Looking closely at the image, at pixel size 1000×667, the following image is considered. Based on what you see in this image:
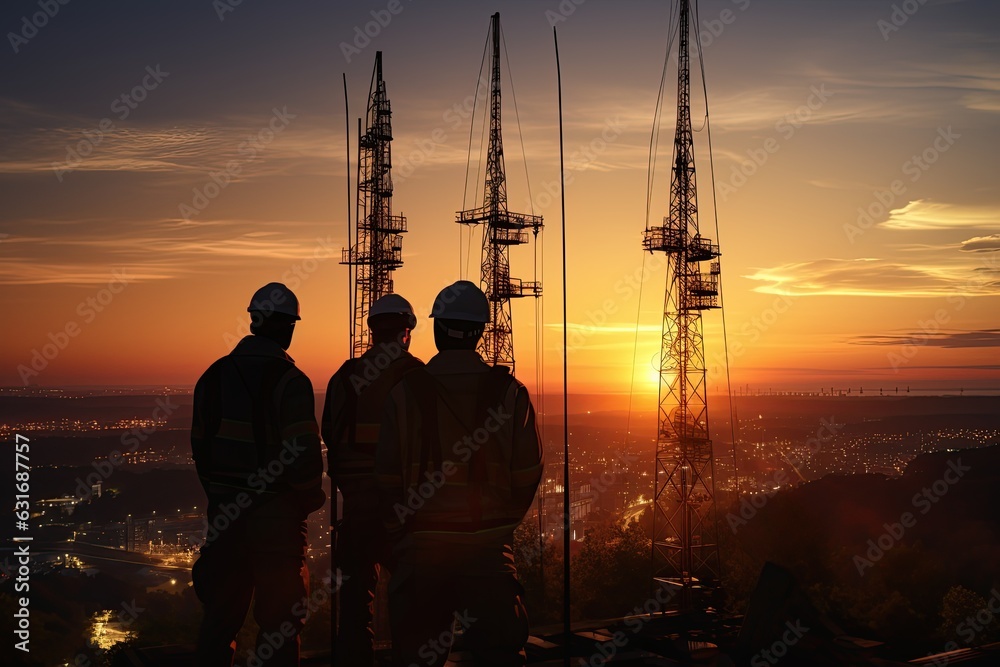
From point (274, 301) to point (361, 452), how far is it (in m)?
1.81

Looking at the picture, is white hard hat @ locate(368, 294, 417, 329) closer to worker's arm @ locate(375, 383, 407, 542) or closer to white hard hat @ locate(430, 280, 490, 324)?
white hard hat @ locate(430, 280, 490, 324)

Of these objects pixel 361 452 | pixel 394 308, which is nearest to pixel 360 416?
pixel 361 452

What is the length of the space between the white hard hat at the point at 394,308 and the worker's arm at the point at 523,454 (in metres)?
2.72

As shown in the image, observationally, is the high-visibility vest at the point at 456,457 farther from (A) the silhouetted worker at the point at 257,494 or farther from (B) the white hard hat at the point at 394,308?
(B) the white hard hat at the point at 394,308

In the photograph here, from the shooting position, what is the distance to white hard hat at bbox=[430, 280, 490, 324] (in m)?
5.77

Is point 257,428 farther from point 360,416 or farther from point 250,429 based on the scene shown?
point 360,416

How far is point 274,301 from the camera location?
6797 millimetres

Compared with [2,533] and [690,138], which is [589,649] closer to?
[690,138]

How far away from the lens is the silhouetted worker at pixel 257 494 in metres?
6.39

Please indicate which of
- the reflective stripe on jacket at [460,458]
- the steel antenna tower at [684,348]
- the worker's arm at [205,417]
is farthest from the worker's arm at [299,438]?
the steel antenna tower at [684,348]

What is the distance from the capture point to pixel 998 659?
1184 cm

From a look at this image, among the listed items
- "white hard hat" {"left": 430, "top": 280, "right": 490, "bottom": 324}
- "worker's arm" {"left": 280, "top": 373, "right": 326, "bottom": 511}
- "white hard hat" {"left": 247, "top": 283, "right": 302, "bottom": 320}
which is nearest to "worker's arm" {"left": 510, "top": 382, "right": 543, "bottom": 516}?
"white hard hat" {"left": 430, "top": 280, "right": 490, "bottom": 324}

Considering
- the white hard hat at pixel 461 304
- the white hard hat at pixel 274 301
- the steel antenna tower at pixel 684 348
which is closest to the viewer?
the white hard hat at pixel 461 304

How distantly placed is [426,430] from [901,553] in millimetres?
64290
